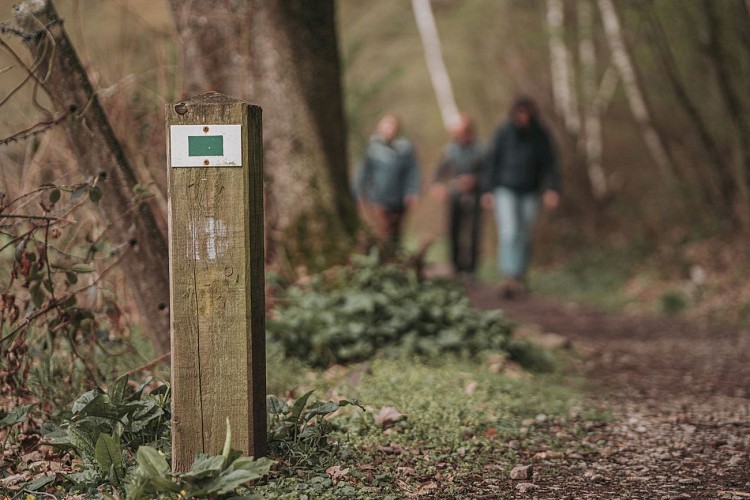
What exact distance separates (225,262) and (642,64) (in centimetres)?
1096

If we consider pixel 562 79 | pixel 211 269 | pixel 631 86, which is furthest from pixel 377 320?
pixel 562 79

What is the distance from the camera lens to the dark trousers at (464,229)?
11430 millimetres

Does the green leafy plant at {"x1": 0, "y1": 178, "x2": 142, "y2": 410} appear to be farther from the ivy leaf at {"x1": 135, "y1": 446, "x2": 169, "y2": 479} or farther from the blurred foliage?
the blurred foliage

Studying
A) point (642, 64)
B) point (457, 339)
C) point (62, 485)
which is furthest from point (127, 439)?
point (642, 64)

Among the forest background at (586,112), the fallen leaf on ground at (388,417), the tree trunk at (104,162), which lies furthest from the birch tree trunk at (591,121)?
the tree trunk at (104,162)

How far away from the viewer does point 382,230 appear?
1038 cm

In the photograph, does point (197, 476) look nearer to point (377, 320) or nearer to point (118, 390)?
point (118, 390)

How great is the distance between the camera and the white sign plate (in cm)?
271

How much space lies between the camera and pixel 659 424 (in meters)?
4.10

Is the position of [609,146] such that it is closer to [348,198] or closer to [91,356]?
[348,198]

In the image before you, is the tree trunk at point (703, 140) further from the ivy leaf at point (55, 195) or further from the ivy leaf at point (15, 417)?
the ivy leaf at point (15, 417)

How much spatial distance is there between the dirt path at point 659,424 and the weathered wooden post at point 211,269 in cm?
116

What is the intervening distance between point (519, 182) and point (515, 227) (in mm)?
527

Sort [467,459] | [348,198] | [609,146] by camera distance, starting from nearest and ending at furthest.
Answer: [467,459]
[348,198]
[609,146]
